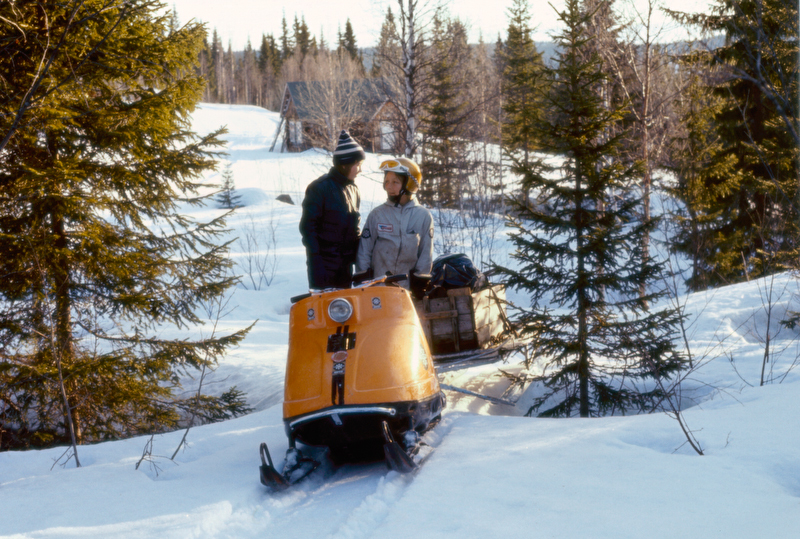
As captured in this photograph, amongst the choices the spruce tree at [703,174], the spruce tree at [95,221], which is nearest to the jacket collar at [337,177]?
the spruce tree at [95,221]

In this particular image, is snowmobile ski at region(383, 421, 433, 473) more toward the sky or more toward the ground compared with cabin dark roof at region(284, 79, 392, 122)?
more toward the ground

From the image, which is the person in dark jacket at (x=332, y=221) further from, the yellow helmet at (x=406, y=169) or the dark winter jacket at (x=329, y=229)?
the yellow helmet at (x=406, y=169)

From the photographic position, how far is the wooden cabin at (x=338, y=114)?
53.0 ft

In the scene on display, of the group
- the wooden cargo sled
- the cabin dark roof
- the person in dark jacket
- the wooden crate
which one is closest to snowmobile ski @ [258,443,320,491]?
the person in dark jacket

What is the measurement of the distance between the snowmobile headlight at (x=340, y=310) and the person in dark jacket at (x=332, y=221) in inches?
45.8

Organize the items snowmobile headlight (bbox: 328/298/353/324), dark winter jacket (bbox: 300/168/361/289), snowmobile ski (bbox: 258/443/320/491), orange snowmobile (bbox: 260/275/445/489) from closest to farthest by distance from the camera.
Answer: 1. snowmobile ski (bbox: 258/443/320/491)
2. orange snowmobile (bbox: 260/275/445/489)
3. snowmobile headlight (bbox: 328/298/353/324)
4. dark winter jacket (bbox: 300/168/361/289)

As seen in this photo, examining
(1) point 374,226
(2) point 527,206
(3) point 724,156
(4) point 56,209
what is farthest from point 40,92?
(3) point 724,156

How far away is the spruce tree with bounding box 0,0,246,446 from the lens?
5.32m

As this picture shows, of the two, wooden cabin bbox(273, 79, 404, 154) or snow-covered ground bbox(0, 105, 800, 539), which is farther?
wooden cabin bbox(273, 79, 404, 154)

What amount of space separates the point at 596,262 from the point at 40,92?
5623 mm

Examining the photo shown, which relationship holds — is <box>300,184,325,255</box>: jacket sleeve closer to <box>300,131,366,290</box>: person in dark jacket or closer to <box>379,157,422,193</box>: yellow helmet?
<box>300,131,366,290</box>: person in dark jacket

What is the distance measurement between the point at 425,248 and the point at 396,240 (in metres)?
0.27

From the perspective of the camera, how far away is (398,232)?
477cm

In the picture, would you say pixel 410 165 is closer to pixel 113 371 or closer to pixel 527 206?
pixel 527 206
